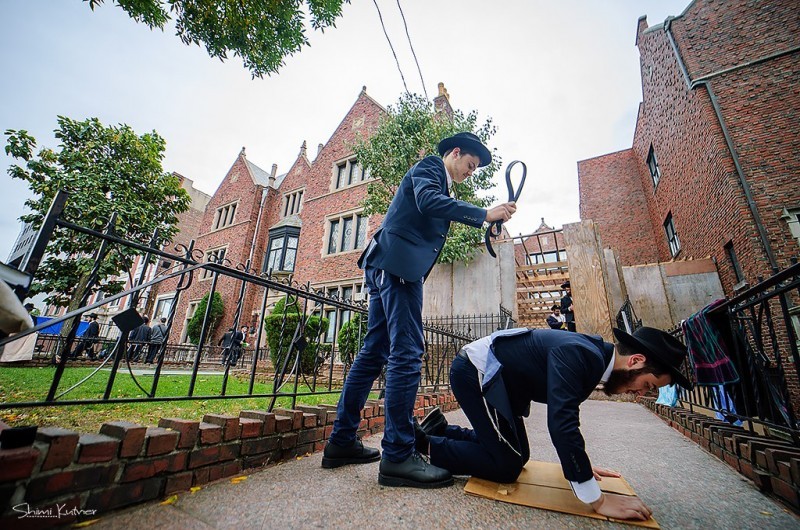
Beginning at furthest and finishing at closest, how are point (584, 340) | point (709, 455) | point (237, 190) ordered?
point (237, 190) → point (709, 455) → point (584, 340)

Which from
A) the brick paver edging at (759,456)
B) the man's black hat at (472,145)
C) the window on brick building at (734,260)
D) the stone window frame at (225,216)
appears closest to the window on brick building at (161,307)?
the stone window frame at (225,216)

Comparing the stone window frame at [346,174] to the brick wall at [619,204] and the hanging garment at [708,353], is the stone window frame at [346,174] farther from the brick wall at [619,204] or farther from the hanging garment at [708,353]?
the hanging garment at [708,353]

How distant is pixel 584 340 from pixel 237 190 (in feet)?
79.3

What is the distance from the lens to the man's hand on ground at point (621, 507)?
53.0 inches

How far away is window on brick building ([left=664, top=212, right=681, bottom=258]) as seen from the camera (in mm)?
12992

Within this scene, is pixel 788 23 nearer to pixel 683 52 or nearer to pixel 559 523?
pixel 683 52

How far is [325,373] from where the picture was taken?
1136 cm

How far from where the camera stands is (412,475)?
1.66 metres

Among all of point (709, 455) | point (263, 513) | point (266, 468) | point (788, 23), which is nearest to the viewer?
point (263, 513)

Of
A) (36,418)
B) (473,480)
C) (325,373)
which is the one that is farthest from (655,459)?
(325,373)

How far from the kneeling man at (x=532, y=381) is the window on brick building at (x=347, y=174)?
14.5 meters

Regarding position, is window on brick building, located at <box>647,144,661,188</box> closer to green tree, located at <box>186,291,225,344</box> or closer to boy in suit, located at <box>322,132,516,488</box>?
boy in suit, located at <box>322,132,516,488</box>

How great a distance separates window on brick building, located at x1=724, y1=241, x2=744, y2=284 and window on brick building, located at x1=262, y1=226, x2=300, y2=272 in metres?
16.5

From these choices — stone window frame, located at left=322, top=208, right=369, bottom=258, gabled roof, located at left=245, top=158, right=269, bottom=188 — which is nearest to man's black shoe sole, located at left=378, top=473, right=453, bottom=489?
stone window frame, located at left=322, top=208, right=369, bottom=258
